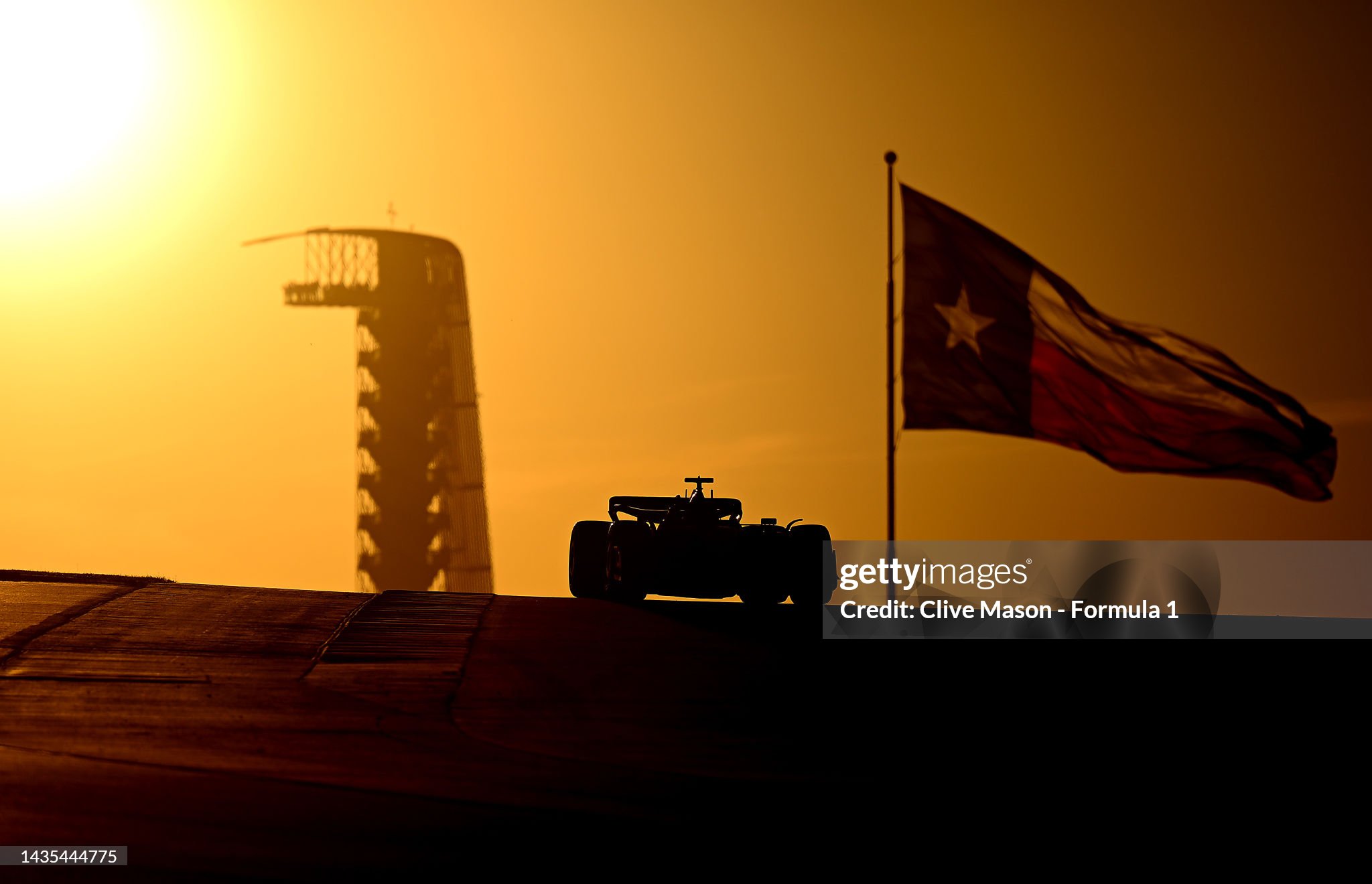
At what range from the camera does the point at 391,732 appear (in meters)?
10.6

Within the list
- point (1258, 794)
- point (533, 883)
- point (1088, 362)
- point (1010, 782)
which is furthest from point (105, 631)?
point (1088, 362)

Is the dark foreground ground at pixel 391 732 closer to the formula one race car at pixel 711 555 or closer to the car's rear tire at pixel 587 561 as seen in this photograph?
the formula one race car at pixel 711 555

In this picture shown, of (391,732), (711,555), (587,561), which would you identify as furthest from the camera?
(587,561)

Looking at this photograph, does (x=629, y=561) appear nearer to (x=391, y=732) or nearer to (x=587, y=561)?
(x=587, y=561)

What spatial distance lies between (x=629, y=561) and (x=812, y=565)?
2.59m

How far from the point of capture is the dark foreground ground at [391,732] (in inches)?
308

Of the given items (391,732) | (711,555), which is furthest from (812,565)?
(391,732)

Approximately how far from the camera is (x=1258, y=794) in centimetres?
970

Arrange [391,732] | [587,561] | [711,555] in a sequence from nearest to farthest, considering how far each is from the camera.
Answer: [391,732], [711,555], [587,561]

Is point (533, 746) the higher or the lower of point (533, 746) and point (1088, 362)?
the lower

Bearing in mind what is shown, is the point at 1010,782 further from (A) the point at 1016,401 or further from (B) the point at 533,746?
(A) the point at 1016,401

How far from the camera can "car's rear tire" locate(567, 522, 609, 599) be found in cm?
1886

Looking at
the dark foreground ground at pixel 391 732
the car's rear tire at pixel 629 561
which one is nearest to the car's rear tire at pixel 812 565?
the dark foreground ground at pixel 391 732

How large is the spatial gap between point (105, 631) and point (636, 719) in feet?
21.7
